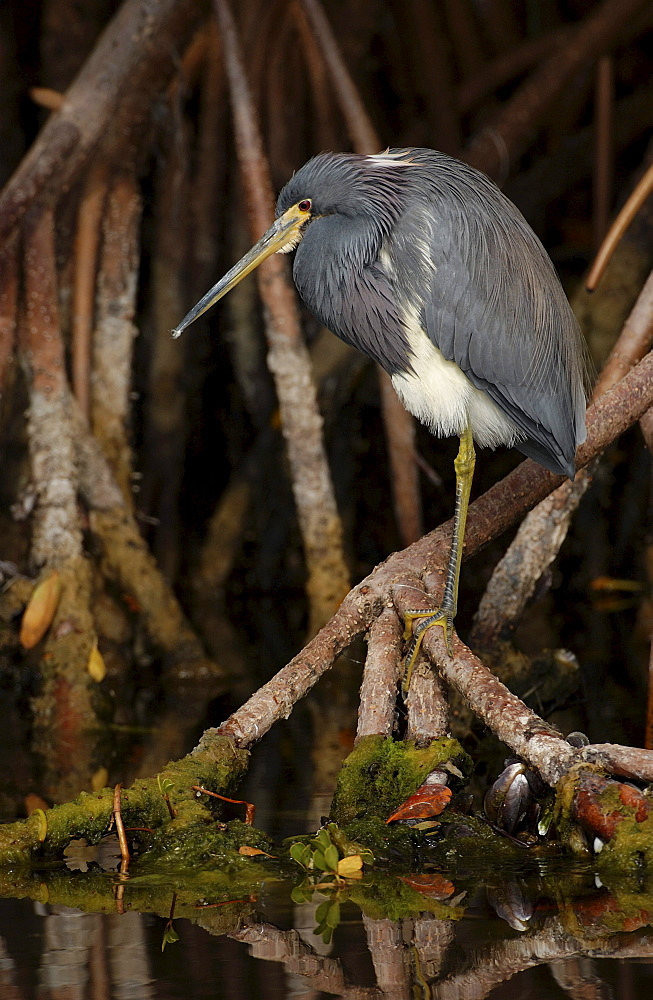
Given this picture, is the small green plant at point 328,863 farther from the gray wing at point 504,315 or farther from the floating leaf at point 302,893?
the gray wing at point 504,315

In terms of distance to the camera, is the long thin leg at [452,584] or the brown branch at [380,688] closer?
the brown branch at [380,688]

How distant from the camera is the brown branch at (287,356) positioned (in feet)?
18.4

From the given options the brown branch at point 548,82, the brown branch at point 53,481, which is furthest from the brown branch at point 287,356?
the brown branch at point 548,82

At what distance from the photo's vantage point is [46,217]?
5281 mm

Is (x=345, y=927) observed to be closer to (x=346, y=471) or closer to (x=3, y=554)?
(x=3, y=554)

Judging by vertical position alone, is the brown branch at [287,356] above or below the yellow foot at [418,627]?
above

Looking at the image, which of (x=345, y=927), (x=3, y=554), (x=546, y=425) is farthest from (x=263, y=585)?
(x=345, y=927)

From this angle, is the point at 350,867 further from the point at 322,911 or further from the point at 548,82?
the point at 548,82

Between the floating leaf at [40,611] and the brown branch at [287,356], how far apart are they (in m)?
1.25

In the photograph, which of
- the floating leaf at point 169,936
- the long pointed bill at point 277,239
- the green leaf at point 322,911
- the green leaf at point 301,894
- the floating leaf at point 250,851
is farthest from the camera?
the long pointed bill at point 277,239

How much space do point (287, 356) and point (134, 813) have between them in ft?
9.66

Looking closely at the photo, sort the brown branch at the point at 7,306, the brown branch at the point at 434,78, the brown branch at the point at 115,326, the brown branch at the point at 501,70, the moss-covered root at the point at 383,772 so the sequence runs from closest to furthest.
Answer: the moss-covered root at the point at 383,772 → the brown branch at the point at 7,306 → the brown branch at the point at 115,326 → the brown branch at the point at 434,78 → the brown branch at the point at 501,70

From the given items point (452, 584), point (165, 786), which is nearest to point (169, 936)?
point (165, 786)

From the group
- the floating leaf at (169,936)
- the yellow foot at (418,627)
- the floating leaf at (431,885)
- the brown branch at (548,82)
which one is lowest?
the floating leaf at (431,885)
